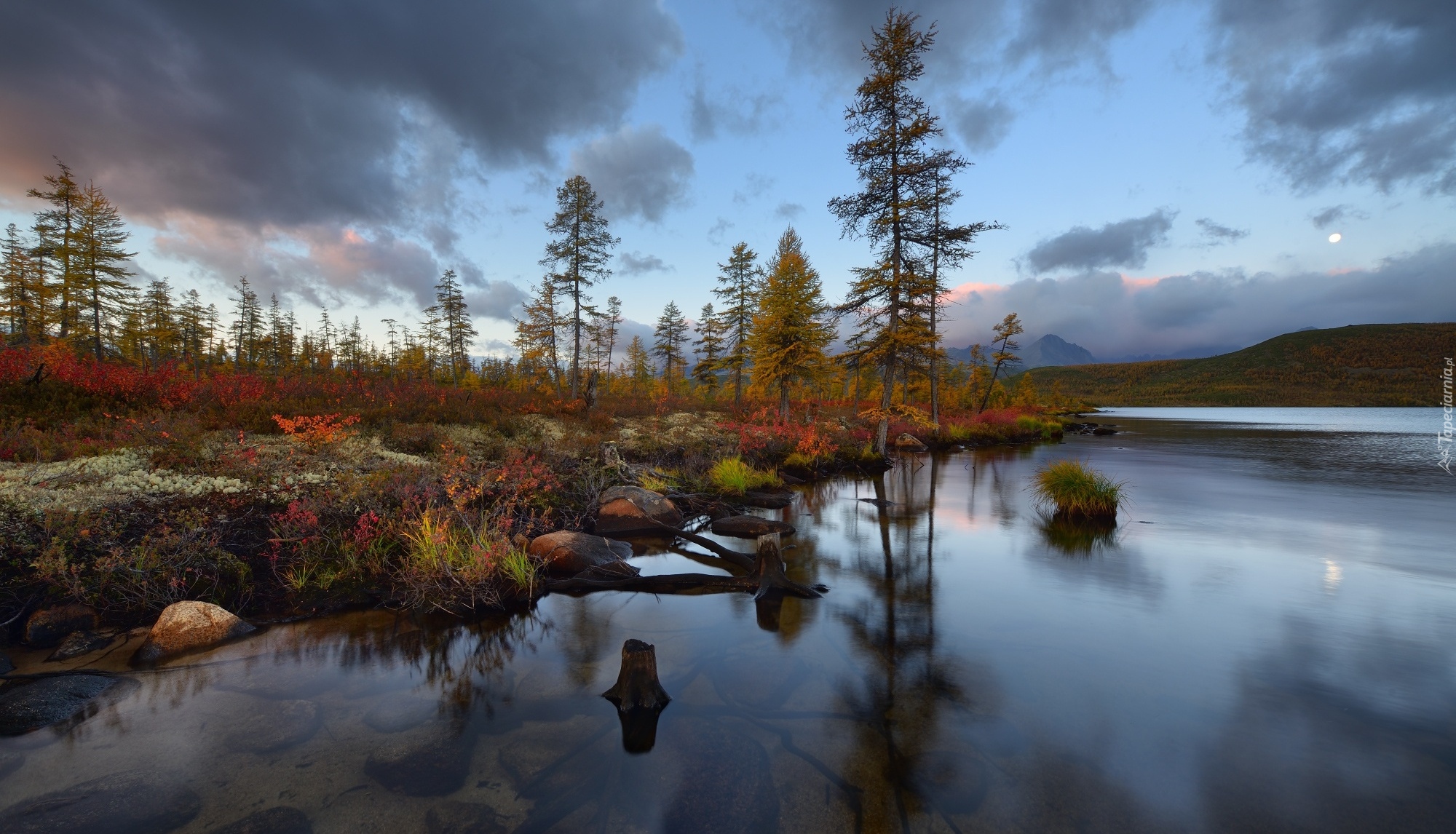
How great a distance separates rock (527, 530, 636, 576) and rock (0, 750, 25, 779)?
488 cm

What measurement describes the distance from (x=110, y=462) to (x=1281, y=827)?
1541 centimetres

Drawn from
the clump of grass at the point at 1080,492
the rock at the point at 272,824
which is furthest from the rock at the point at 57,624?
the clump of grass at the point at 1080,492

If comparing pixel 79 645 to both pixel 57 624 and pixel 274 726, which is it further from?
pixel 274 726

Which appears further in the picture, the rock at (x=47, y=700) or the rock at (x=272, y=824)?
the rock at (x=47, y=700)

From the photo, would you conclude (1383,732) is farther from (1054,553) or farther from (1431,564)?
(1431,564)

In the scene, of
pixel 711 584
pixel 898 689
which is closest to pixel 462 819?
pixel 898 689

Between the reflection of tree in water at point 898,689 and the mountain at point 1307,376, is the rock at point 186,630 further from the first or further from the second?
the mountain at point 1307,376

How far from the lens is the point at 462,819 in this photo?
11.8 feet

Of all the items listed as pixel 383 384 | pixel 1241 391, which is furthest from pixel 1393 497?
pixel 1241 391

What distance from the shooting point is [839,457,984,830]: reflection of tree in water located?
3.94m

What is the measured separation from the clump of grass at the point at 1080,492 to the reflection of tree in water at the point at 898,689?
5508mm

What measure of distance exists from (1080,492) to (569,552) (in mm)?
12925

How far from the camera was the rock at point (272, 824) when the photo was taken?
343cm

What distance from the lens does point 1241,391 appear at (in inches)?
5778
